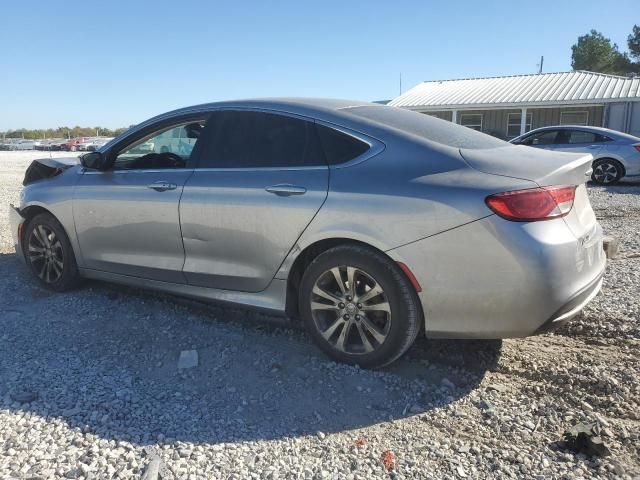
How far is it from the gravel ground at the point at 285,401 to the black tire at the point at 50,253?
43cm

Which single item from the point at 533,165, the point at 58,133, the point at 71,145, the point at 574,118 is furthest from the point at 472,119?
the point at 58,133

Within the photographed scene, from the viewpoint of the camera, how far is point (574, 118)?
23875 millimetres

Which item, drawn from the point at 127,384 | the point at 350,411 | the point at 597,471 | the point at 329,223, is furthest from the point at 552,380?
the point at 127,384

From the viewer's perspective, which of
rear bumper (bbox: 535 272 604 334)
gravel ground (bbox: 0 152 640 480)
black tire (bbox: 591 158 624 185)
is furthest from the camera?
black tire (bbox: 591 158 624 185)

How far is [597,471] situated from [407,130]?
2.12 meters

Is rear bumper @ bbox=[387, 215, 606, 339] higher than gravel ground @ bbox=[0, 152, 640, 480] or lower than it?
higher

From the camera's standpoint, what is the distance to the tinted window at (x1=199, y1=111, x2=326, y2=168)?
3631 millimetres

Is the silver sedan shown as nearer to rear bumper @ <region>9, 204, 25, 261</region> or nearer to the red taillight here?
the red taillight

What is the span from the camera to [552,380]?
3.33 metres

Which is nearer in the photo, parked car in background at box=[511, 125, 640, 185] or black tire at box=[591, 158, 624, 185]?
parked car in background at box=[511, 125, 640, 185]

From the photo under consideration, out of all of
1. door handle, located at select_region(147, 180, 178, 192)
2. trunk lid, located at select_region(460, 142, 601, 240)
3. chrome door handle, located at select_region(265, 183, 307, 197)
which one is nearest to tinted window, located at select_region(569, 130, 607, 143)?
trunk lid, located at select_region(460, 142, 601, 240)

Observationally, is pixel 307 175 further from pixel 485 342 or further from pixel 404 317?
pixel 485 342

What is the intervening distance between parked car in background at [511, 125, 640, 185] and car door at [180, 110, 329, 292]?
972cm

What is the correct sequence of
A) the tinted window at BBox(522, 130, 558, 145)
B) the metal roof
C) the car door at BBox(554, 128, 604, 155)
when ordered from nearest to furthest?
1. the car door at BBox(554, 128, 604, 155)
2. the tinted window at BBox(522, 130, 558, 145)
3. the metal roof
